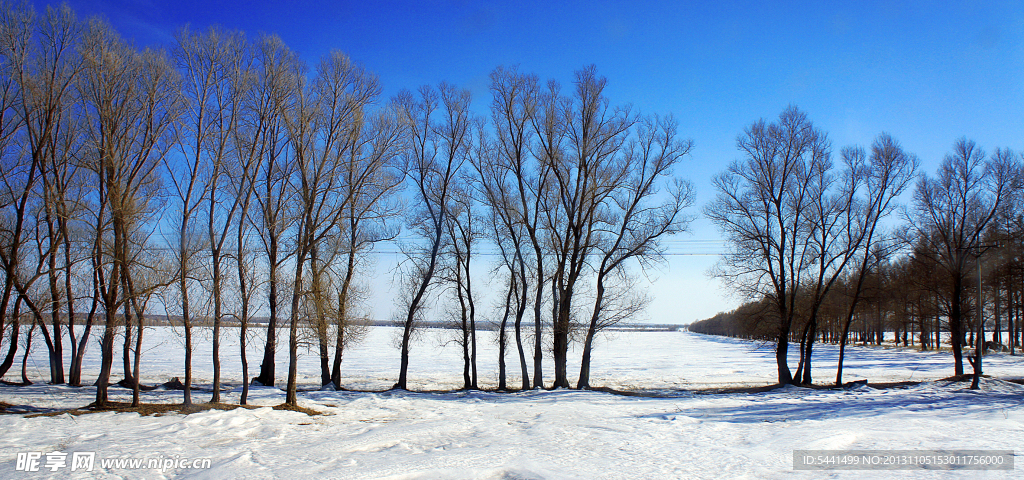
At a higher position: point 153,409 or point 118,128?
point 118,128

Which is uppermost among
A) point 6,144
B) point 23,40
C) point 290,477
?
point 23,40

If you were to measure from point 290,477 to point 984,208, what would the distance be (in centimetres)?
2892

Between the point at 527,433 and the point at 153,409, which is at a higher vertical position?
the point at 527,433

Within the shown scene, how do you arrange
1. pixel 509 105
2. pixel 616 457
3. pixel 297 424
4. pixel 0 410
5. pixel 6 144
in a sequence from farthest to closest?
pixel 509 105 < pixel 6 144 < pixel 0 410 < pixel 297 424 < pixel 616 457

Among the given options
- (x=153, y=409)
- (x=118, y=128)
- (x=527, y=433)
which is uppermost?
(x=118, y=128)

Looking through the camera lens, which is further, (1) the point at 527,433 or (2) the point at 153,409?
(2) the point at 153,409

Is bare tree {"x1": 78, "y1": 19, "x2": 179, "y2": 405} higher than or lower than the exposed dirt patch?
higher

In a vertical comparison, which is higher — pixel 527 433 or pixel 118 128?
pixel 118 128

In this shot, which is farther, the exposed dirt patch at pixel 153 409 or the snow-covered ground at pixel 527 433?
the exposed dirt patch at pixel 153 409

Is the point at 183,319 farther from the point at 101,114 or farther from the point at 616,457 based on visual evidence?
the point at 616,457

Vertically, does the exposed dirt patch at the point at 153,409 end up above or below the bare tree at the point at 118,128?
below

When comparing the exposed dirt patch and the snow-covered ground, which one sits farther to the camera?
the exposed dirt patch

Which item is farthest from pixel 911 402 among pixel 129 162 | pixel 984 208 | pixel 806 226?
pixel 129 162

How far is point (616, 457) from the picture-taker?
7598mm
